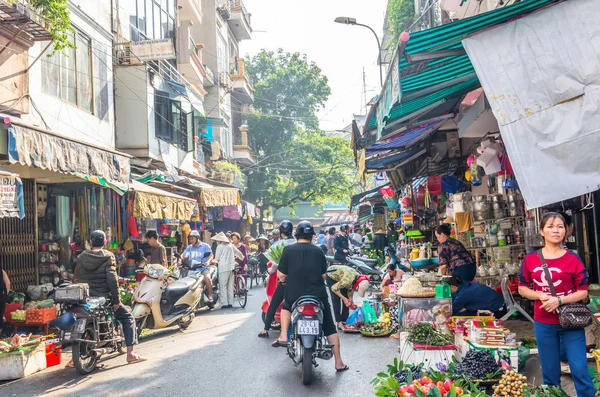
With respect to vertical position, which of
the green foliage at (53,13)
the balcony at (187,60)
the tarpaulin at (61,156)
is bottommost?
the tarpaulin at (61,156)

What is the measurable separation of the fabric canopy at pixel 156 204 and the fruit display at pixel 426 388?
31.4ft

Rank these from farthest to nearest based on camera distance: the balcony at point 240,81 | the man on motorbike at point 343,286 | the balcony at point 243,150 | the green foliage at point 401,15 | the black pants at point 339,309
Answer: the balcony at point 243,150
the balcony at point 240,81
the green foliage at point 401,15
the black pants at point 339,309
the man on motorbike at point 343,286

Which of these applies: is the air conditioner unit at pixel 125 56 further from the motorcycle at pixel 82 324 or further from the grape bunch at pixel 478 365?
the grape bunch at pixel 478 365

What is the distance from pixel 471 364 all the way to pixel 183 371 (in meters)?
3.79

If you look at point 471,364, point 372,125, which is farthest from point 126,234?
point 471,364

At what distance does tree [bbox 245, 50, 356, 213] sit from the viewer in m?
44.4

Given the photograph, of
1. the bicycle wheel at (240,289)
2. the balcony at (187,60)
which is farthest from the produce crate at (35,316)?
the balcony at (187,60)

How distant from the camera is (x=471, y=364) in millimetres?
5867

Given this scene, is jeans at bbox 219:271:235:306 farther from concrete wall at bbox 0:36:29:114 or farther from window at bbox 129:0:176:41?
window at bbox 129:0:176:41

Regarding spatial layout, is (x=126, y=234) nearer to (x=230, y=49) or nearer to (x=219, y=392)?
(x=219, y=392)

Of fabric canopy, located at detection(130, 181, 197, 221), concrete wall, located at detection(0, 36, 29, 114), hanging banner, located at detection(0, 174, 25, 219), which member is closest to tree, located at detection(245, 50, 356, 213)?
fabric canopy, located at detection(130, 181, 197, 221)

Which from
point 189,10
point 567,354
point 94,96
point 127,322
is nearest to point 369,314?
point 127,322

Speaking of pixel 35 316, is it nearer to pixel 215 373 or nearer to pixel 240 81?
pixel 215 373

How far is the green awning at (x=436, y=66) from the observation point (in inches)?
222
